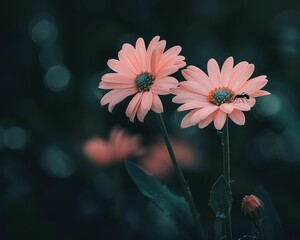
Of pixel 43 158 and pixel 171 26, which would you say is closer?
pixel 43 158

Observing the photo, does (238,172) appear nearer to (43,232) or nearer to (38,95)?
(43,232)

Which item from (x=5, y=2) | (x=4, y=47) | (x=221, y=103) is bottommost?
(x=221, y=103)

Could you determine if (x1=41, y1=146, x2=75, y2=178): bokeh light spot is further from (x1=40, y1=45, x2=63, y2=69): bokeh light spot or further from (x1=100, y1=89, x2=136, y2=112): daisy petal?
(x1=100, y1=89, x2=136, y2=112): daisy petal

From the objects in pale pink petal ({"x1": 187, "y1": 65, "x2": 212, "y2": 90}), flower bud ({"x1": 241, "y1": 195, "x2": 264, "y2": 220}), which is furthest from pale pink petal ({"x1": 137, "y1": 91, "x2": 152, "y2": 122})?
flower bud ({"x1": 241, "y1": 195, "x2": 264, "y2": 220})

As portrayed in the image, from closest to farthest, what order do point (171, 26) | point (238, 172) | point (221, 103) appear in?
point (221, 103) < point (238, 172) < point (171, 26)

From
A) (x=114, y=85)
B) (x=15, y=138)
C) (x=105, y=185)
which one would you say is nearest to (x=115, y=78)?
(x=114, y=85)

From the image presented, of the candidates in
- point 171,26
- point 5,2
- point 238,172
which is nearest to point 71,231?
point 238,172

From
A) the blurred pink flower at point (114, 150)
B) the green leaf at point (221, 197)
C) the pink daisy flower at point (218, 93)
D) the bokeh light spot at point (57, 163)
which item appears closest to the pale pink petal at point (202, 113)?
the pink daisy flower at point (218, 93)

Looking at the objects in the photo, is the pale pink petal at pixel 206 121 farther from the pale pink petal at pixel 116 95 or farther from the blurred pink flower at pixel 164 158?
the blurred pink flower at pixel 164 158
